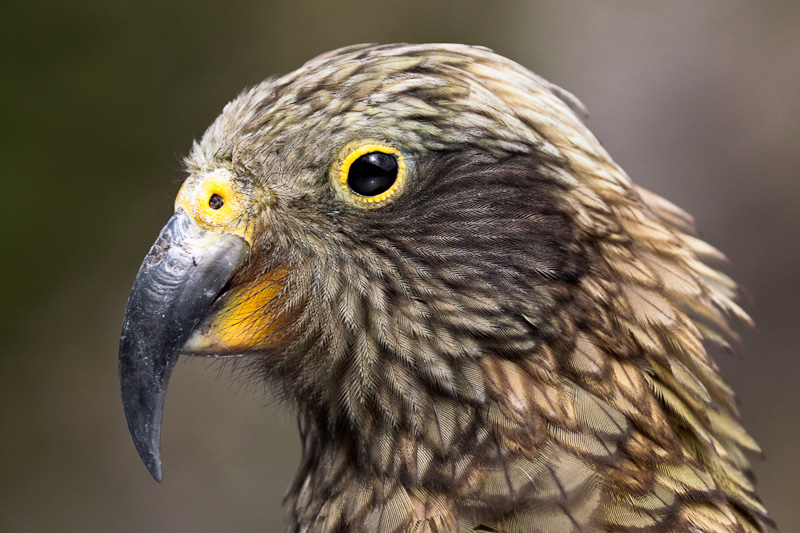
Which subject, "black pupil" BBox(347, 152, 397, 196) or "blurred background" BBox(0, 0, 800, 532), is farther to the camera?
"blurred background" BBox(0, 0, 800, 532)

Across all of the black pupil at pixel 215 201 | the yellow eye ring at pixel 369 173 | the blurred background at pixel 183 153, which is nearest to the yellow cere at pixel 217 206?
the black pupil at pixel 215 201

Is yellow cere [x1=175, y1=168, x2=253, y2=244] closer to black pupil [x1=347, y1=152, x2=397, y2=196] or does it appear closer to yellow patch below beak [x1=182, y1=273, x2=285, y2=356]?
yellow patch below beak [x1=182, y1=273, x2=285, y2=356]

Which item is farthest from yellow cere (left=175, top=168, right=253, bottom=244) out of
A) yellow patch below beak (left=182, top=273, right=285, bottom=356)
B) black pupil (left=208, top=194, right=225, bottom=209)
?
yellow patch below beak (left=182, top=273, right=285, bottom=356)

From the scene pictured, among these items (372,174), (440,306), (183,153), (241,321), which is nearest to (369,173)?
(372,174)

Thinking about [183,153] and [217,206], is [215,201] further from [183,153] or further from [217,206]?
[183,153]

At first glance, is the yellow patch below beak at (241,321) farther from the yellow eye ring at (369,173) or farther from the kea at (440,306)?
the yellow eye ring at (369,173)

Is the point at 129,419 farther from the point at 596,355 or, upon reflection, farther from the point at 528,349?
the point at 596,355

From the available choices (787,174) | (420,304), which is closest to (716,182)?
(787,174)

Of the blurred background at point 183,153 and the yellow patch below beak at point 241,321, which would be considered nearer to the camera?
the yellow patch below beak at point 241,321
